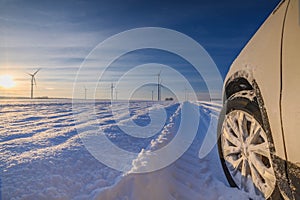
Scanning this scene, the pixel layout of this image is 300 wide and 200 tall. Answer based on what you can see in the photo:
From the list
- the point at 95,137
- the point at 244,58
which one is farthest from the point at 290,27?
the point at 95,137

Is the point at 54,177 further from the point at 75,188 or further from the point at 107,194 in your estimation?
the point at 107,194

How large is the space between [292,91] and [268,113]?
1.15 feet

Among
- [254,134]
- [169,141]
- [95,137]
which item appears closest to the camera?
[254,134]

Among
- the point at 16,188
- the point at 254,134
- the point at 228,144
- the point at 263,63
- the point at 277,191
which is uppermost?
the point at 263,63

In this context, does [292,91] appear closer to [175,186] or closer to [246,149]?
[246,149]

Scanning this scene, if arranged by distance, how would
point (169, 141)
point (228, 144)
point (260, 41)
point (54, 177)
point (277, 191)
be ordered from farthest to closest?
point (169, 141), point (54, 177), point (228, 144), point (260, 41), point (277, 191)

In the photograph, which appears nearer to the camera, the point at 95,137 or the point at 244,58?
the point at 244,58

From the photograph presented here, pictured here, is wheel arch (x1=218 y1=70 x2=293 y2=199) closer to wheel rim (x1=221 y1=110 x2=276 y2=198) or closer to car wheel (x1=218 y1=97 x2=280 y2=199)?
car wheel (x1=218 y1=97 x2=280 y2=199)

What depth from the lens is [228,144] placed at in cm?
321

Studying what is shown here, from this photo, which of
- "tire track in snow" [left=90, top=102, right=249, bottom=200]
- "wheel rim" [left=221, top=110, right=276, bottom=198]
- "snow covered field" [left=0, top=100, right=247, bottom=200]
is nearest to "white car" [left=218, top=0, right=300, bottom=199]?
"wheel rim" [left=221, top=110, right=276, bottom=198]

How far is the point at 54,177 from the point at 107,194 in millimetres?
1121

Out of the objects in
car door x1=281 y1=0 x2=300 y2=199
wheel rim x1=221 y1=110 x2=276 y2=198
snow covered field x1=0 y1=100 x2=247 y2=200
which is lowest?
snow covered field x1=0 y1=100 x2=247 y2=200

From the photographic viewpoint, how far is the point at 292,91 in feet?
5.97

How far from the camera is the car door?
1.77 metres
